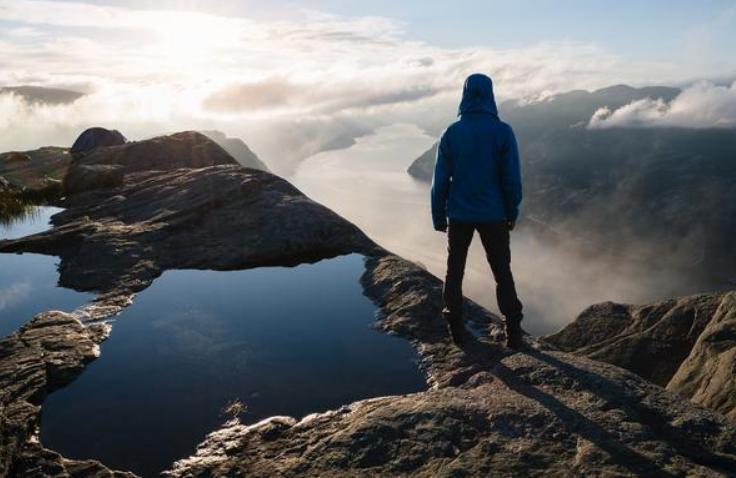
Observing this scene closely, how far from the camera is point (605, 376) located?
263 inches

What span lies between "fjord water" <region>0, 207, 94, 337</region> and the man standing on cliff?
747cm

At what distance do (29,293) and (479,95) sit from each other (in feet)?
32.0

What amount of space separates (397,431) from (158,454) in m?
2.69

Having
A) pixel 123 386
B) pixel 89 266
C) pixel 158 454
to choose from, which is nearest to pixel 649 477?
pixel 158 454

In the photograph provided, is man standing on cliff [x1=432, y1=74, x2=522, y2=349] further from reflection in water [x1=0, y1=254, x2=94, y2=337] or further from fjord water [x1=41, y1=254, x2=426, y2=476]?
reflection in water [x1=0, y1=254, x2=94, y2=337]

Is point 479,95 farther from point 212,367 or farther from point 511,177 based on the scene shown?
point 212,367

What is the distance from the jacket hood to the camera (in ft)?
24.8

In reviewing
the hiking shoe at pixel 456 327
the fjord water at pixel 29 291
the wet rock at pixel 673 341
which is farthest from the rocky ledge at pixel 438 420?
the wet rock at pixel 673 341

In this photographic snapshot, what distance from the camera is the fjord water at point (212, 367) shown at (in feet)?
20.6

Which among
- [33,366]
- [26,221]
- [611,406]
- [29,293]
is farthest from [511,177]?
[26,221]

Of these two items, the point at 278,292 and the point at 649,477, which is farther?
the point at 278,292

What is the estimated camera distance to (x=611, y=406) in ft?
19.8

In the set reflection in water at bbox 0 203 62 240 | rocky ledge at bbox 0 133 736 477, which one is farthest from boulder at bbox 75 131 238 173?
rocky ledge at bbox 0 133 736 477

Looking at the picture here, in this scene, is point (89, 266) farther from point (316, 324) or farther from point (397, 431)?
point (397, 431)
